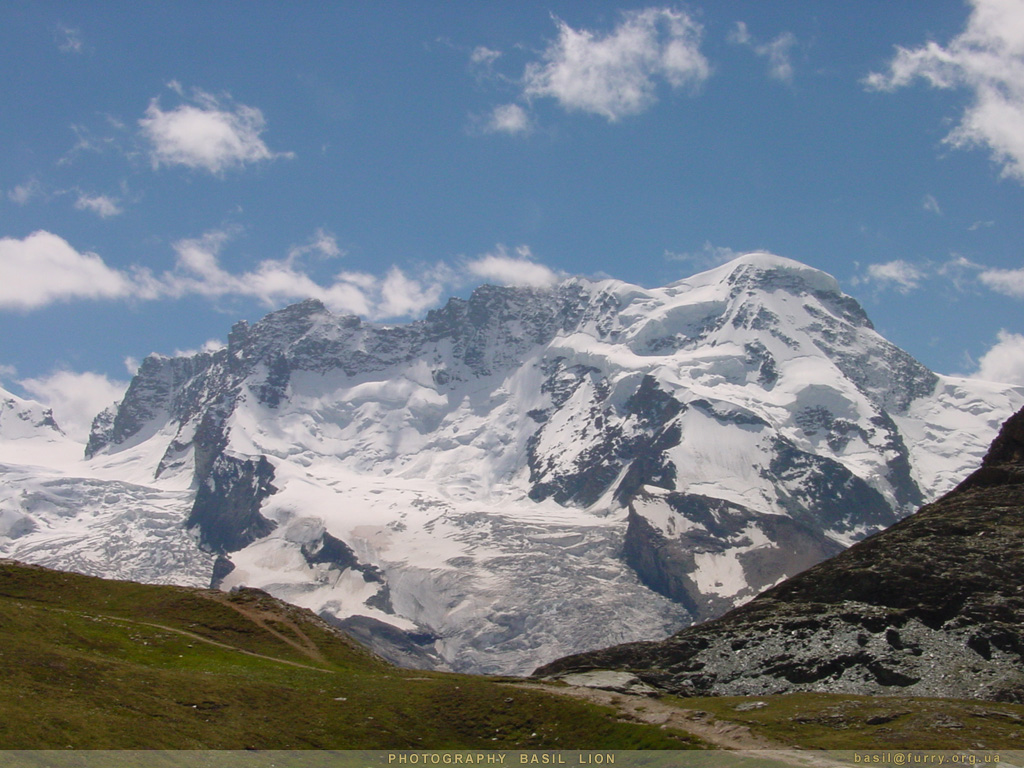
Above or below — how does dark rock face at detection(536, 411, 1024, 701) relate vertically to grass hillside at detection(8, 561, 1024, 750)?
above

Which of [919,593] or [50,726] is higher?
[919,593]

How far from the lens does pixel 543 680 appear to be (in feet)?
287

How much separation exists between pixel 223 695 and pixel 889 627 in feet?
185

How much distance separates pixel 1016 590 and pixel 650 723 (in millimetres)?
42003

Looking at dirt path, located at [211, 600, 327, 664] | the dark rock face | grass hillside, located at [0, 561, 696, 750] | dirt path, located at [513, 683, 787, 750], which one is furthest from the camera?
dirt path, located at [211, 600, 327, 664]

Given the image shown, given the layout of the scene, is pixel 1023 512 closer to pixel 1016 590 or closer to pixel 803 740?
pixel 1016 590

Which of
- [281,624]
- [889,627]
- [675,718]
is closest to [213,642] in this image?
[281,624]

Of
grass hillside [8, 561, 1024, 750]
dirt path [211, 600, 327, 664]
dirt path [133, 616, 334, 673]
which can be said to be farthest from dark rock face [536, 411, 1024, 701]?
dirt path [133, 616, 334, 673]

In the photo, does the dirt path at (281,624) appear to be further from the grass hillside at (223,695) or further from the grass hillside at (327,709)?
the grass hillside at (327,709)

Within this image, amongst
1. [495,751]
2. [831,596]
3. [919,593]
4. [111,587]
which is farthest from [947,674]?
[111,587]

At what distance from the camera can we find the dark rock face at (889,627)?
280 ft

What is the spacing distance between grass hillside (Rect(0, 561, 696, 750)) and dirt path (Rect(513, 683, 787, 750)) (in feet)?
6.47

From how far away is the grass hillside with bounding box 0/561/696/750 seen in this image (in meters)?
54.7

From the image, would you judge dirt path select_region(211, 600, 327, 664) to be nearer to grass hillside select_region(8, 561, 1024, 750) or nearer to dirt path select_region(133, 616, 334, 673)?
dirt path select_region(133, 616, 334, 673)
